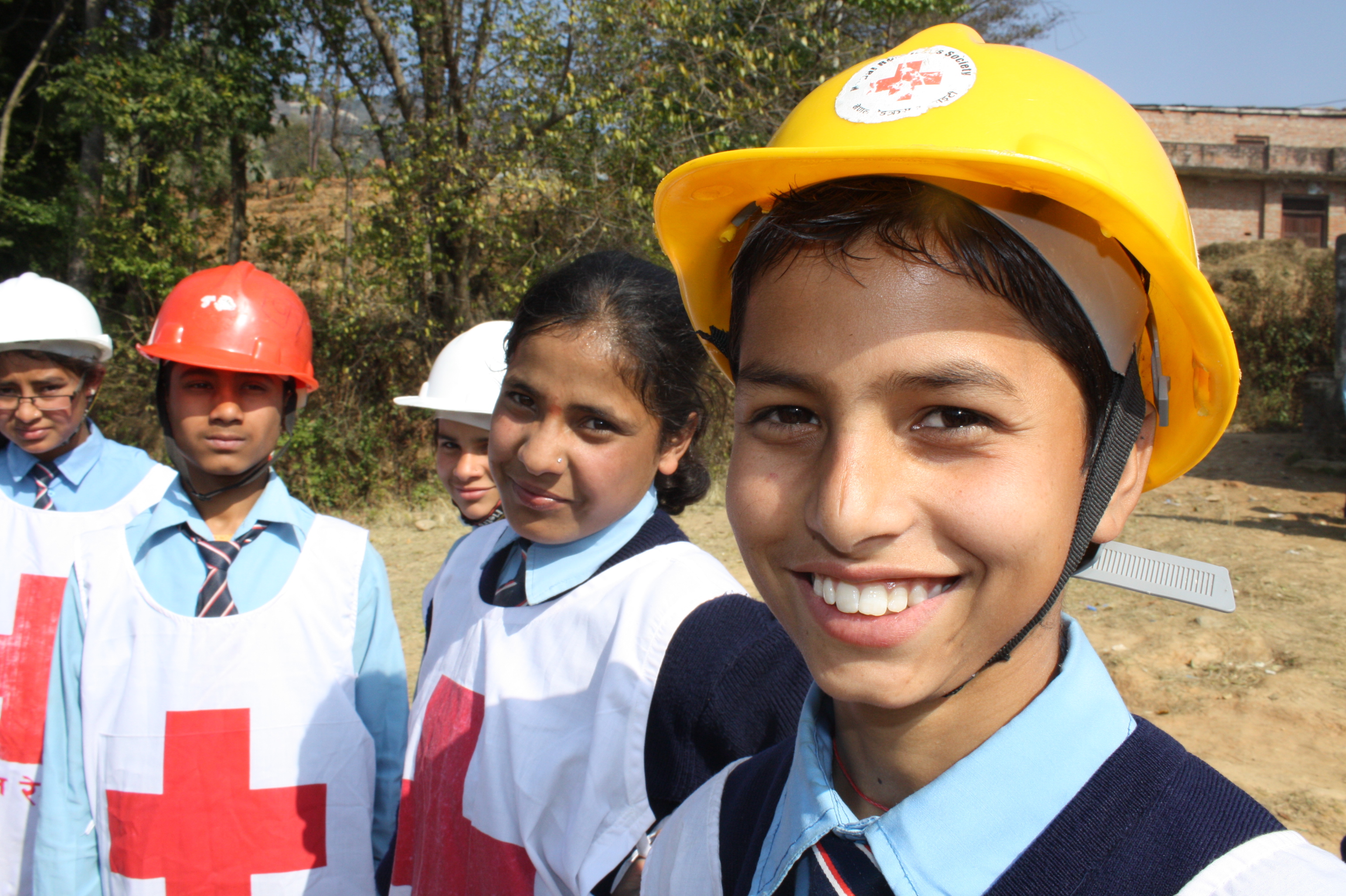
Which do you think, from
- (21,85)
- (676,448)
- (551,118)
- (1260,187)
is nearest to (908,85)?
(676,448)

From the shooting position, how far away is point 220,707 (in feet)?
7.07

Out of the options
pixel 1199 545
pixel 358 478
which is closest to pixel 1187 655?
pixel 1199 545

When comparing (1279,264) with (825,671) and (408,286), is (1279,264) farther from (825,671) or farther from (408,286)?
(825,671)

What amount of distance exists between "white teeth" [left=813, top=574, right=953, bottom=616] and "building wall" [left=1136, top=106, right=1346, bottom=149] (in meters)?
30.6

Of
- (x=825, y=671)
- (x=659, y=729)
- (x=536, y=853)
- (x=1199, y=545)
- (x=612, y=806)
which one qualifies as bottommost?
(x=1199, y=545)

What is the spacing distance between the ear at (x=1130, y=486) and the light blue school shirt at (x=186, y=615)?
1805 millimetres

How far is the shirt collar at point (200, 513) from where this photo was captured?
2.29 meters

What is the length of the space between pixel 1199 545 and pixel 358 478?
859 cm

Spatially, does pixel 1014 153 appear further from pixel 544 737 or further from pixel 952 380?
pixel 544 737

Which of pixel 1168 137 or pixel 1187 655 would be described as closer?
pixel 1187 655

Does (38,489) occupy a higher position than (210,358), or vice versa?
(210,358)

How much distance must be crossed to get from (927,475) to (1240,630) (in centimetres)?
604

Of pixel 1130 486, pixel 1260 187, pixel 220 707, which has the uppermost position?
pixel 1260 187

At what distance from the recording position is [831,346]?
93 centimetres
